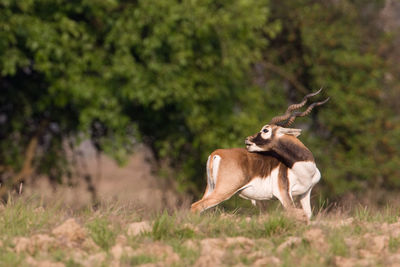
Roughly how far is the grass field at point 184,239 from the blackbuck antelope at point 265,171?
335 millimetres

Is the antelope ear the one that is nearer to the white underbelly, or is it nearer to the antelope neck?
the antelope neck

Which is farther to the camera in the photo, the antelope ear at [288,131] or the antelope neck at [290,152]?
the antelope ear at [288,131]

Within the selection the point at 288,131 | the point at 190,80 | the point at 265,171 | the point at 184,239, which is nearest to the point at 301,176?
the point at 265,171

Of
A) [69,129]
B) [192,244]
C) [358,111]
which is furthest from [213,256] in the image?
[358,111]

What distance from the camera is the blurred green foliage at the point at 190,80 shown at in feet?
43.6

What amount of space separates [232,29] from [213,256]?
8782mm

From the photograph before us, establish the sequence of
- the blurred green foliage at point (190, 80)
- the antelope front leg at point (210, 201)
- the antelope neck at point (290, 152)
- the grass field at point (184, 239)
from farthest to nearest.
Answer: the blurred green foliage at point (190, 80)
the antelope neck at point (290, 152)
the antelope front leg at point (210, 201)
the grass field at point (184, 239)

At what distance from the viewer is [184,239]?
257 inches

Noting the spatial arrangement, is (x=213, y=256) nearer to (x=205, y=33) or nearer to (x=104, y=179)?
(x=205, y=33)

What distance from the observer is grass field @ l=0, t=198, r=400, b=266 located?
5.75 m

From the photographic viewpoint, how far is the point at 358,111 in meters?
16.9

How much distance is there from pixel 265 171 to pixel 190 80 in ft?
20.8

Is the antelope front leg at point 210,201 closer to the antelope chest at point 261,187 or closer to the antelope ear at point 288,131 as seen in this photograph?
the antelope chest at point 261,187

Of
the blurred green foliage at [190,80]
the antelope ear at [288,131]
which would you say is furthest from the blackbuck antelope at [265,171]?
the blurred green foliage at [190,80]
